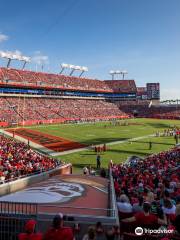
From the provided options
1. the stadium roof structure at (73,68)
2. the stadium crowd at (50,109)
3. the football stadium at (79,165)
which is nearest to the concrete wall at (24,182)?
the football stadium at (79,165)

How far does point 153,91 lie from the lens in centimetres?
13212

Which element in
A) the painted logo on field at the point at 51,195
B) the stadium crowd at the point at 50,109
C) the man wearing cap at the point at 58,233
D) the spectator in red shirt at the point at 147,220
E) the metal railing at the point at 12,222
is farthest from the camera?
the stadium crowd at the point at 50,109

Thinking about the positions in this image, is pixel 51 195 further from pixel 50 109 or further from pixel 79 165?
pixel 50 109

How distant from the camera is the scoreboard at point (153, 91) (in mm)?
131025

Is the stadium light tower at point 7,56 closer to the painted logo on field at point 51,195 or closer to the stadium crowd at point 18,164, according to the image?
the stadium crowd at point 18,164

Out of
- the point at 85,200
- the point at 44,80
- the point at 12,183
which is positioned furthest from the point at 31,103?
the point at 85,200

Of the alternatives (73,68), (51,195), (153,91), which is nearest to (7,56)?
(73,68)

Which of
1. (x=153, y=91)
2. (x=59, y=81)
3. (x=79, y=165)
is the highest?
(x=59, y=81)

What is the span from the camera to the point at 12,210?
8336 millimetres

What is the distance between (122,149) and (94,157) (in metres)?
5.59

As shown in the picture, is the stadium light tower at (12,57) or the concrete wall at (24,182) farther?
the stadium light tower at (12,57)

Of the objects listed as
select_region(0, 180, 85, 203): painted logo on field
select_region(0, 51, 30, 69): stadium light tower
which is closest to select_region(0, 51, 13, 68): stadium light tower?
select_region(0, 51, 30, 69): stadium light tower

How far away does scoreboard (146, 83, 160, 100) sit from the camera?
5158 inches

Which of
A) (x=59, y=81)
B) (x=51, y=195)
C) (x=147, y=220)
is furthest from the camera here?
(x=59, y=81)
